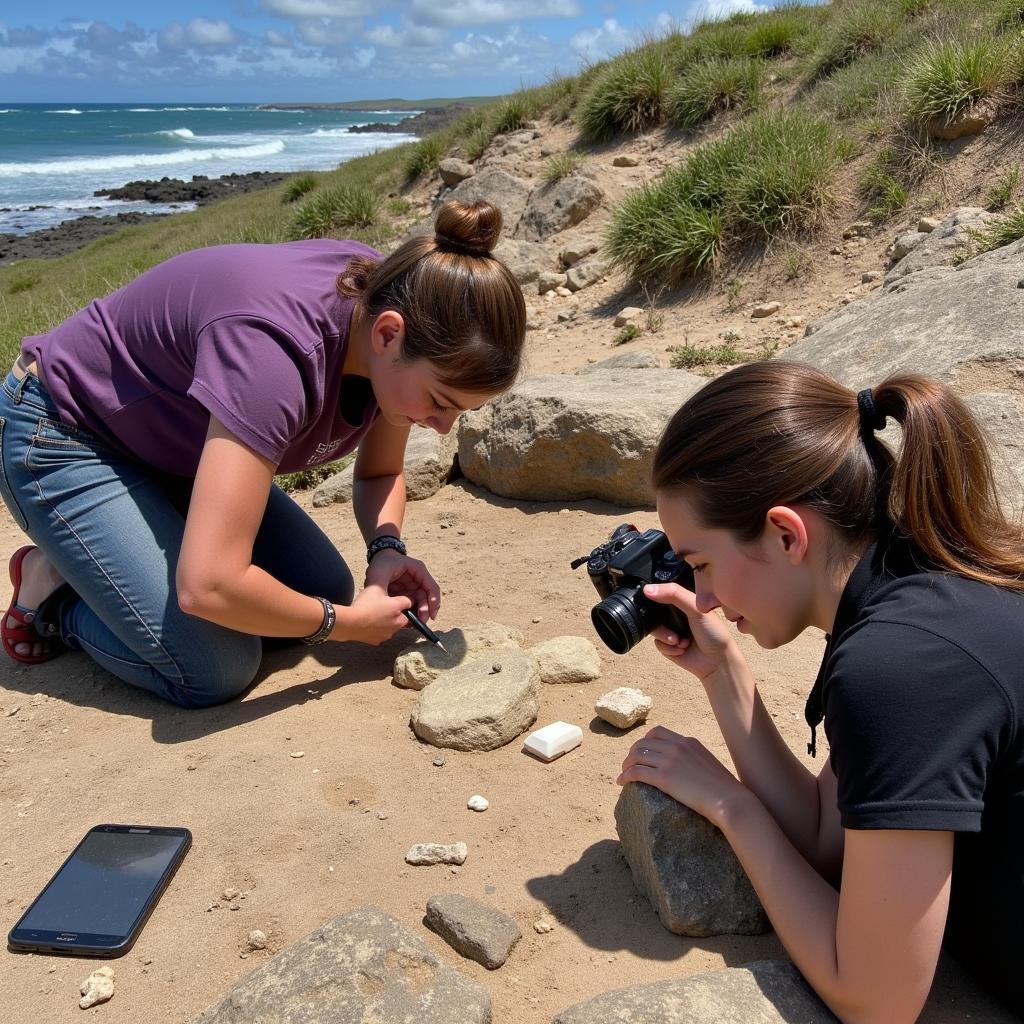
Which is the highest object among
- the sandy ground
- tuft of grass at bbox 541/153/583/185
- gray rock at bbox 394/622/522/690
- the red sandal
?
tuft of grass at bbox 541/153/583/185

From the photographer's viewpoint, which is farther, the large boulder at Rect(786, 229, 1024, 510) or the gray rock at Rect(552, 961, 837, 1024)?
the large boulder at Rect(786, 229, 1024, 510)

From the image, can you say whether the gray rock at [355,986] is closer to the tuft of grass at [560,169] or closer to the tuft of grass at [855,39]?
the tuft of grass at [560,169]

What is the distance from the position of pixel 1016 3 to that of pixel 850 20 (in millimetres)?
2211

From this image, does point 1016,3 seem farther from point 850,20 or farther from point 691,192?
point 691,192

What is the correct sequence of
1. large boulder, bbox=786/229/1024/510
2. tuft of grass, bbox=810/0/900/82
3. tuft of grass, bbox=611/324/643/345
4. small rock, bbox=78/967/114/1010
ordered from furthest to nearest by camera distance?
1. tuft of grass, bbox=810/0/900/82
2. tuft of grass, bbox=611/324/643/345
3. large boulder, bbox=786/229/1024/510
4. small rock, bbox=78/967/114/1010

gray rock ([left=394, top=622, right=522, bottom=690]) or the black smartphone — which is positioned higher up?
gray rock ([left=394, top=622, right=522, bottom=690])

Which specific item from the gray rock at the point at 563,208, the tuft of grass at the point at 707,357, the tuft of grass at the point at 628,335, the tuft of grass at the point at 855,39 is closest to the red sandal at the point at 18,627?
the tuft of grass at the point at 707,357

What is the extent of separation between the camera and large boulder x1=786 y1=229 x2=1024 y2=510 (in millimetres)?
3395

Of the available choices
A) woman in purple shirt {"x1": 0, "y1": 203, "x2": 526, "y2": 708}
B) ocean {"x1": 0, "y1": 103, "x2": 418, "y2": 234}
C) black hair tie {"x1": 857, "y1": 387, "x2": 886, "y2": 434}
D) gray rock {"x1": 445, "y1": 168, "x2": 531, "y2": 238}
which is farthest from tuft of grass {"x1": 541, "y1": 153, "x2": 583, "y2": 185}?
ocean {"x1": 0, "y1": 103, "x2": 418, "y2": 234}

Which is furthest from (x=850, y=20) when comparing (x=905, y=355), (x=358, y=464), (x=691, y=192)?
(x=358, y=464)

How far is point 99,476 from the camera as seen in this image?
2.92 metres

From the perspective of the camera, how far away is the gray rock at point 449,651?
116 inches

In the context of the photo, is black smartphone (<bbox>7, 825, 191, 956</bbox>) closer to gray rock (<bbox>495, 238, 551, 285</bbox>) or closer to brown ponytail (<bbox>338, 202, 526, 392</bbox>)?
brown ponytail (<bbox>338, 202, 526, 392</bbox>)

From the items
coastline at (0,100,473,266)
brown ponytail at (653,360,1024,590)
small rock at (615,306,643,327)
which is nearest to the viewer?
brown ponytail at (653,360,1024,590)
